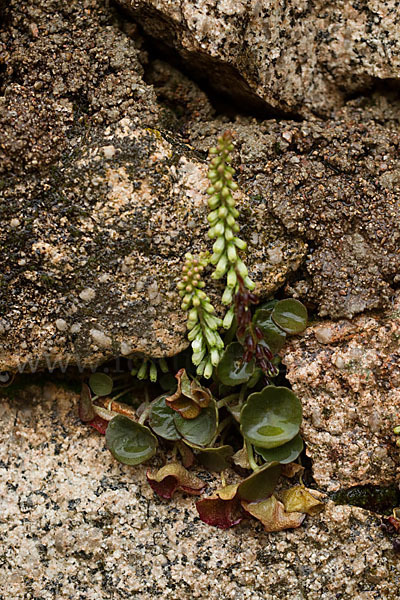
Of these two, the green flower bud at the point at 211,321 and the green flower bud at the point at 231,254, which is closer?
the green flower bud at the point at 231,254

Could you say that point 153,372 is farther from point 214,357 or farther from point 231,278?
point 231,278

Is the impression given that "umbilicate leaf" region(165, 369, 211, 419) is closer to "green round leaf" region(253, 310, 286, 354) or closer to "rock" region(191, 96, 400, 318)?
"green round leaf" region(253, 310, 286, 354)

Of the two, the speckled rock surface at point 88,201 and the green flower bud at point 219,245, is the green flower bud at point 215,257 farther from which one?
the speckled rock surface at point 88,201

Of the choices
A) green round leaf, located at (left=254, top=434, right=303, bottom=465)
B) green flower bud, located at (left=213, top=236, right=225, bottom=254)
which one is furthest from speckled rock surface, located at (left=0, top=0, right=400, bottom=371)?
green round leaf, located at (left=254, top=434, right=303, bottom=465)

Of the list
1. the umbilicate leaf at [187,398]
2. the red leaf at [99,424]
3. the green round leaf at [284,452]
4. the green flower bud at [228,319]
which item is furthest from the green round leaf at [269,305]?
the red leaf at [99,424]

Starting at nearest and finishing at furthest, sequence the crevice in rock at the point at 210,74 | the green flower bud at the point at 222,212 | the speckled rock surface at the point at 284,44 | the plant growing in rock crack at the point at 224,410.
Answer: the green flower bud at the point at 222,212, the plant growing in rock crack at the point at 224,410, the speckled rock surface at the point at 284,44, the crevice in rock at the point at 210,74

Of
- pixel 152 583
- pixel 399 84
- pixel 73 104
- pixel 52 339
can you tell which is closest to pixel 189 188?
pixel 73 104
